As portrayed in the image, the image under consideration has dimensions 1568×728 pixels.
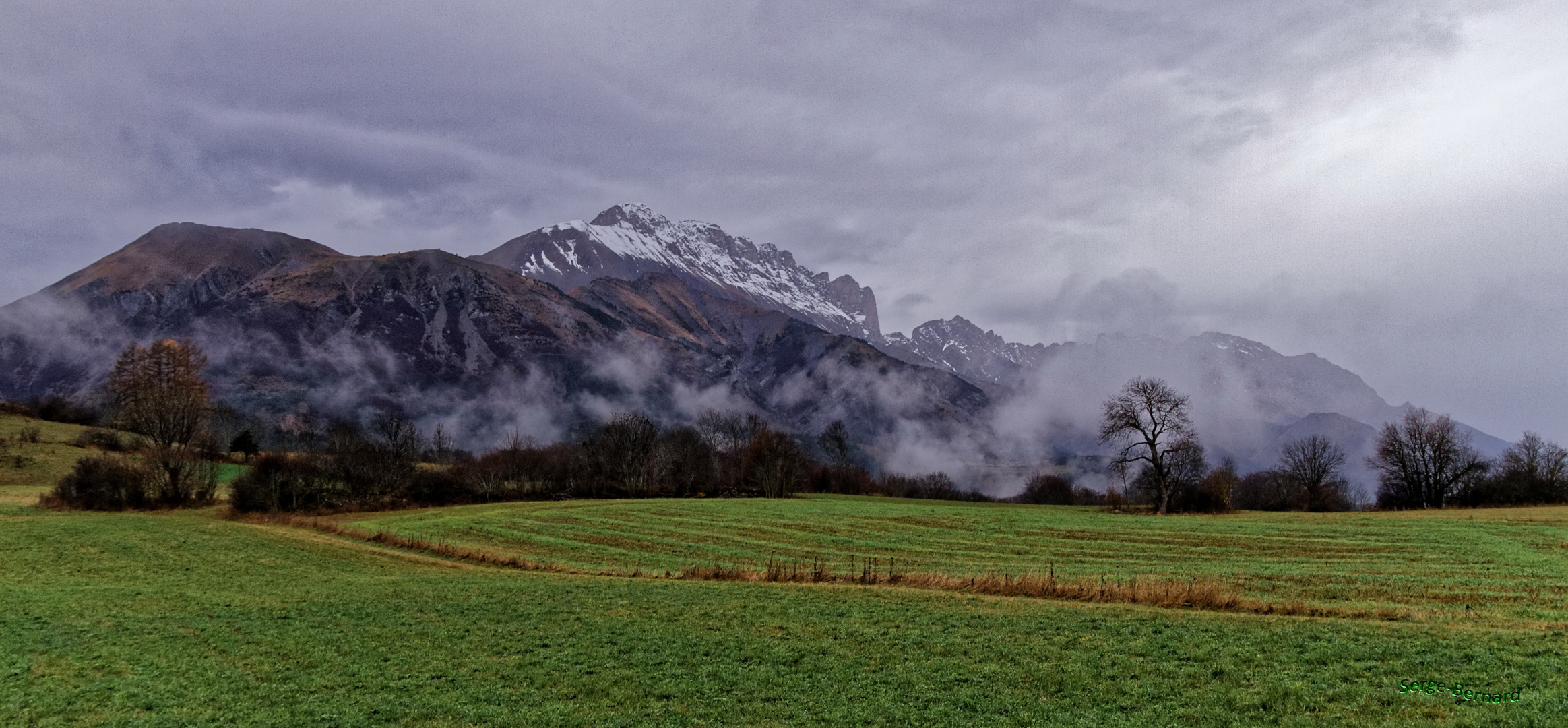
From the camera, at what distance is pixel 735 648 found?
2066 cm

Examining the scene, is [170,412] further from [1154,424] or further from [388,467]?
[1154,424]

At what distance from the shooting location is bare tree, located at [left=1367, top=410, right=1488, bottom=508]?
4279 inches

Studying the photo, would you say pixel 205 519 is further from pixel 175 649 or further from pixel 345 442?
pixel 175 649

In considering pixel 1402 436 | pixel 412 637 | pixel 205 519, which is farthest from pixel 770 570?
pixel 1402 436

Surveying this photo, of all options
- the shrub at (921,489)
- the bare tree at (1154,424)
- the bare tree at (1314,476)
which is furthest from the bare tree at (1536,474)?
the shrub at (921,489)

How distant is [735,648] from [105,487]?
94.8m

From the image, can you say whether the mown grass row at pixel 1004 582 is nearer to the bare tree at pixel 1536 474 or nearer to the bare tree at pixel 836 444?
the bare tree at pixel 1536 474

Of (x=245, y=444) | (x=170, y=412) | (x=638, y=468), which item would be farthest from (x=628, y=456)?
(x=170, y=412)

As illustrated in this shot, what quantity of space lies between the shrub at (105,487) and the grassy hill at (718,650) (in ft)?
158

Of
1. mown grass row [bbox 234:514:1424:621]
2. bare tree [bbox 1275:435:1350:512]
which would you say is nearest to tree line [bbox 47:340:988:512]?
mown grass row [bbox 234:514:1424:621]

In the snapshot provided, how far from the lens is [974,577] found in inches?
1289

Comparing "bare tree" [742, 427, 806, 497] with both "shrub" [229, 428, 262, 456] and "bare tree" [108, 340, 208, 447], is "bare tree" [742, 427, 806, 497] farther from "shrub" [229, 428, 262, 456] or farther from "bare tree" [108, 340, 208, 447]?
"shrub" [229, 428, 262, 456]

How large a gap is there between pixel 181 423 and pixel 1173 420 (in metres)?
140

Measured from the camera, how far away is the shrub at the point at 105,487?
79.2 metres
